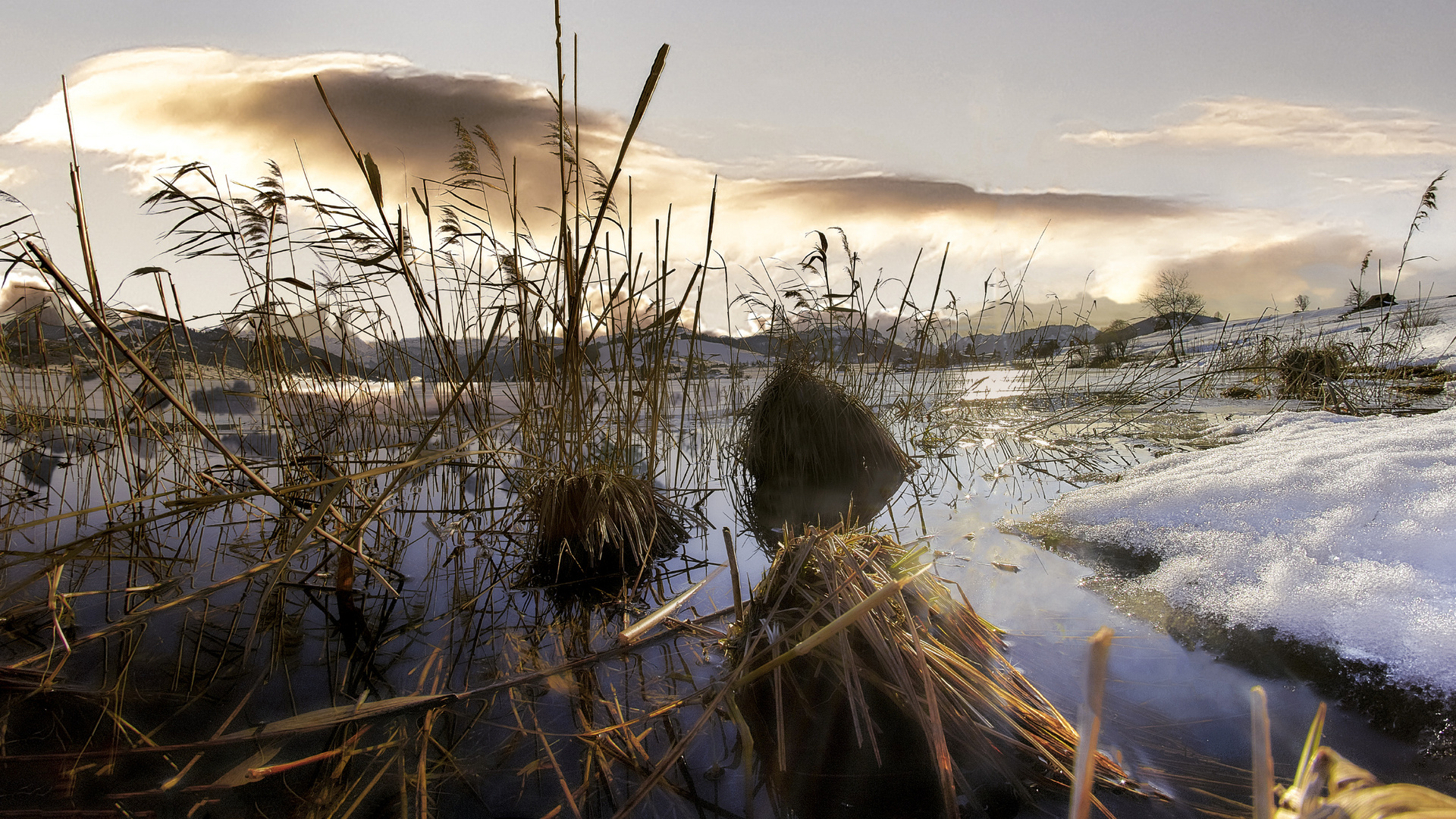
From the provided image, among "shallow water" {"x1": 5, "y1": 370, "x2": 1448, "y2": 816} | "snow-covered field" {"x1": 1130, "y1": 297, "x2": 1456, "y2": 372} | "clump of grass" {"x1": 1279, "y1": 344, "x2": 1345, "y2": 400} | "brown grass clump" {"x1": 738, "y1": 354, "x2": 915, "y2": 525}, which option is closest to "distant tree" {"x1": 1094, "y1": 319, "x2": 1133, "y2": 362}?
"snow-covered field" {"x1": 1130, "y1": 297, "x2": 1456, "y2": 372}

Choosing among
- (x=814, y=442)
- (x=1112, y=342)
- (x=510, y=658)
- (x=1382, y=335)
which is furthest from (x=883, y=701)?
(x=1112, y=342)

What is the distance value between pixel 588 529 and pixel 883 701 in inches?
43.0

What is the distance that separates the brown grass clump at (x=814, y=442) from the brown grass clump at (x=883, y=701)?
6.05 ft

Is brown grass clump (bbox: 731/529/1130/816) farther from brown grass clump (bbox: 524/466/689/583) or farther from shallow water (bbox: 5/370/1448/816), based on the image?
brown grass clump (bbox: 524/466/689/583)

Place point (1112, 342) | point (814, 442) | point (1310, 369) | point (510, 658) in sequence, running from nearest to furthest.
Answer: point (510, 658) < point (814, 442) < point (1310, 369) < point (1112, 342)

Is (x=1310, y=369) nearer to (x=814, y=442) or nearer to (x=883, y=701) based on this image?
(x=814, y=442)

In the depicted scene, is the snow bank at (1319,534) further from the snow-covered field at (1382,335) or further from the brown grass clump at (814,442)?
the snow-covered field at (1382,335)

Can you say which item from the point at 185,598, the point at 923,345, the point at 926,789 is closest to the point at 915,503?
the point at 923,345

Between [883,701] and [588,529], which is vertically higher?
[883,701]

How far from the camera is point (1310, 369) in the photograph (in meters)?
5.14

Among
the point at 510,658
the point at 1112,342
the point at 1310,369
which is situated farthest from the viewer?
the point at 1112,342

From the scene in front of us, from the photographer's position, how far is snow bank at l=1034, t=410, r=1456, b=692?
1.14 m

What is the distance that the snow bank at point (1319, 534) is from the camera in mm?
1143

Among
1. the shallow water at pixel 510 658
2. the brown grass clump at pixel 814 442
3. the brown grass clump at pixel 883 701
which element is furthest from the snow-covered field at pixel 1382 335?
the brown grass clump at pixel 883 701
